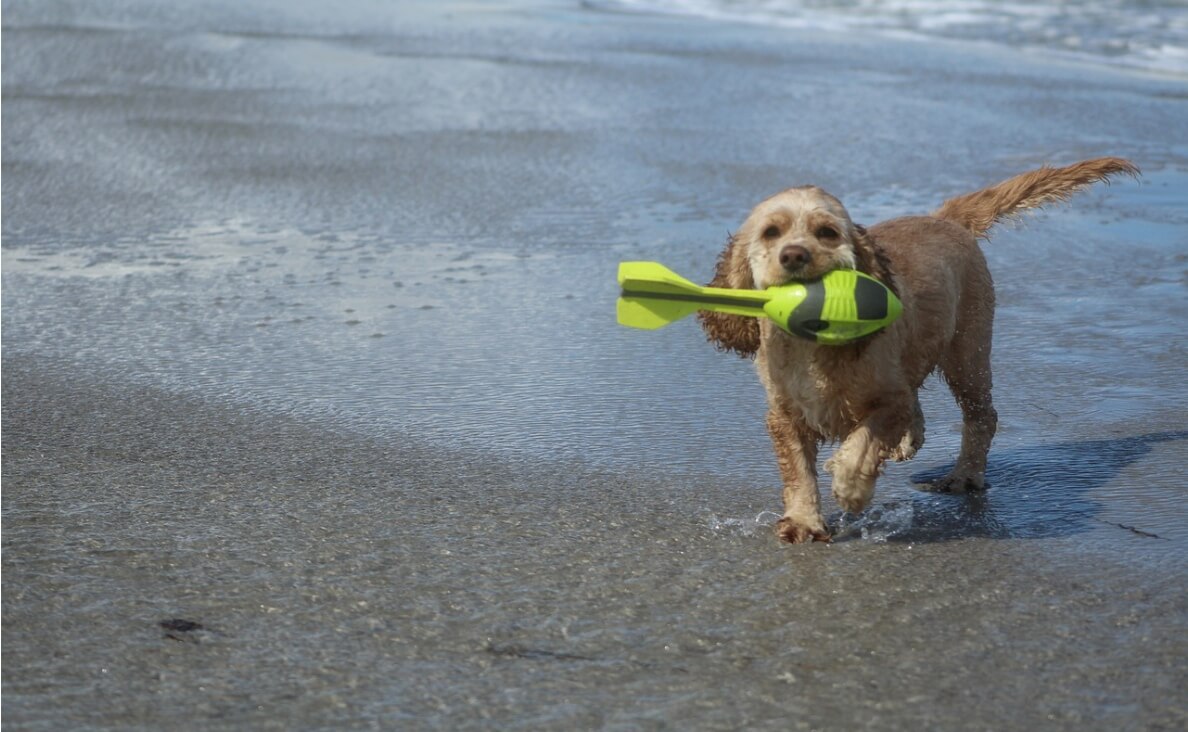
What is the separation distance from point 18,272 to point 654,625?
475 cm

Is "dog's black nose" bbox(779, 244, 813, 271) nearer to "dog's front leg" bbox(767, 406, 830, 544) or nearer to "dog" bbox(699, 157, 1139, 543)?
"dog" bbox(699, 157, 1139, 543)

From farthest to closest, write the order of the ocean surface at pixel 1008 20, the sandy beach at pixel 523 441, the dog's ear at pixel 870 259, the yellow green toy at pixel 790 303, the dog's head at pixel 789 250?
the ocean surface at pixel 1008 20 < the dog's ear at pixel 870 259 < the dog's head at pixel 789 250 < the yellow green toy at pixel 790 303 < the sandy beach at pixel 523 441

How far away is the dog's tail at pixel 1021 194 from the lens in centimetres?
542

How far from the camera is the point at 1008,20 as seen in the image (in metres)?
17.3

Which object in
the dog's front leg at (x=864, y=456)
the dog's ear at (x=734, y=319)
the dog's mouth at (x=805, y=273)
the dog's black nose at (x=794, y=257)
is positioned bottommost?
the dog's front leg at (x=864, y=456)

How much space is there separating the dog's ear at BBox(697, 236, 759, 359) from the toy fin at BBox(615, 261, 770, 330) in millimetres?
253

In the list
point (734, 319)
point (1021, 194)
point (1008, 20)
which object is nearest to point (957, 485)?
point (734, 319)

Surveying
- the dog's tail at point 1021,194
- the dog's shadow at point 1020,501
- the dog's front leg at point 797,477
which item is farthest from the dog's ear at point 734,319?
the dog's tail at point 1021,194

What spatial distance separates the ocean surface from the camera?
1494cm

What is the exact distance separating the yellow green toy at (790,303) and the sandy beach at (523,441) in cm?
57

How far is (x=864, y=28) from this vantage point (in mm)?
16812

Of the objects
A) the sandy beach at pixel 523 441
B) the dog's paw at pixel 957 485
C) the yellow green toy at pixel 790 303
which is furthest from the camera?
the dog's paw at pixel 957 485

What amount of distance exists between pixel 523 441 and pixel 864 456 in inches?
50.3

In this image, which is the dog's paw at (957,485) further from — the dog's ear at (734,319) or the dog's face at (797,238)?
the dog's face at (797,238)
